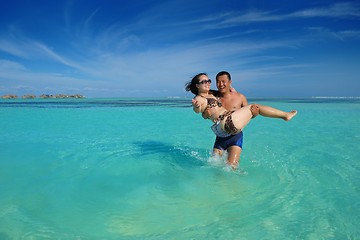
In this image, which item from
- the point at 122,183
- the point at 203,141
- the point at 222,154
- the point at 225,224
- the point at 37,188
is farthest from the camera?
the point at 203,141

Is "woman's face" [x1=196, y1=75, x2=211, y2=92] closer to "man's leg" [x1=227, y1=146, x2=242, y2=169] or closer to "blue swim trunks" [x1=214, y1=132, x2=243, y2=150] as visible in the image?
"blue swim trunks" [x1=214, y1=132, x2=243, y2=150]

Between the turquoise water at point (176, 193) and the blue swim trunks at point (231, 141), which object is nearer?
the turquoise water at point (176, 193)

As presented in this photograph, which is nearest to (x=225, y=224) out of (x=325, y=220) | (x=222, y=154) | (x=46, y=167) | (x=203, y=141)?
(x=325, y=220)

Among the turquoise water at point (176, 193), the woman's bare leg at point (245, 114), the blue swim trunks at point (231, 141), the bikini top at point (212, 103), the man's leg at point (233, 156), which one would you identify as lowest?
the turquoise water at point (176, 193)

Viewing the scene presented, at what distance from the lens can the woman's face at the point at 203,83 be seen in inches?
202

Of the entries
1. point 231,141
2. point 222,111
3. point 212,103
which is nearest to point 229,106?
point 222,111

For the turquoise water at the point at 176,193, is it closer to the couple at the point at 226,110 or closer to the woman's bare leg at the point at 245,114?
the couple at the point at 226,110

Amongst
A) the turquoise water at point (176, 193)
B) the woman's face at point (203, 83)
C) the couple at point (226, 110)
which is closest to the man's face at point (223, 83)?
the couple at point (226, 110)

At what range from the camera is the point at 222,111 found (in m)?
5.25

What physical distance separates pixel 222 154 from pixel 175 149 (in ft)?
7.81

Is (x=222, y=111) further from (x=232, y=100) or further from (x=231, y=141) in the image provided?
(x=231, y=141)

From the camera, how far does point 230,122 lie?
5.00 meters

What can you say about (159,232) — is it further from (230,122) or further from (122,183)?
(230,122)

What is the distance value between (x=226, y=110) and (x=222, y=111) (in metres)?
0.16
